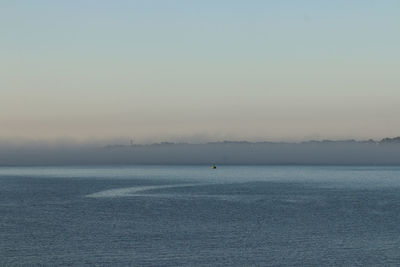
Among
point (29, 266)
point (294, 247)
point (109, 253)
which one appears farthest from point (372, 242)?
point (29, 266)

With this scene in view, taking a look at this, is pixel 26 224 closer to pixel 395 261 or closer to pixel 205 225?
pixel 205 225

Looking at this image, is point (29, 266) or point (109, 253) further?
point (109, 253)

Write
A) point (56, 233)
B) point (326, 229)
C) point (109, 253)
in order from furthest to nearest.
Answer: point (326, 229) → point (56, 233) → point (109, 253)

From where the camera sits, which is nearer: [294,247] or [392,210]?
[294,247]

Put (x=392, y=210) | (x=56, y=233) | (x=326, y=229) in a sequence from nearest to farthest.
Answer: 1. (x=56, y=233)
2. (x=326, y=229)
3. (x=392, y=210)

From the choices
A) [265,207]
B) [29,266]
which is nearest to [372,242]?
[29,266]

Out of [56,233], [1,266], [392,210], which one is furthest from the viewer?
[392,210]

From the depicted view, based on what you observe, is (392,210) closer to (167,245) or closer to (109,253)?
(167,245)

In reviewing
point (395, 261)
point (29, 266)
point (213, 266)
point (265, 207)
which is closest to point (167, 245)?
point (213, 266)

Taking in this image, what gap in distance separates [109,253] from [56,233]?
718 inches

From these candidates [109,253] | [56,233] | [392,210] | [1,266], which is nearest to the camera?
[1,266]

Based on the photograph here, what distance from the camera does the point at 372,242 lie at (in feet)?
225

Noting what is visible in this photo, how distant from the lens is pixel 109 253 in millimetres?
60406

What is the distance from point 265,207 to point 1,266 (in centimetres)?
7315
